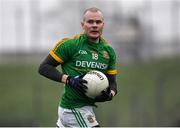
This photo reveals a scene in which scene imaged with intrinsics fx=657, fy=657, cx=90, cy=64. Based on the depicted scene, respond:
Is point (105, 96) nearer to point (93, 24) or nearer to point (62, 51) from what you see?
point (62, 51)

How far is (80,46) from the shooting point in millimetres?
7723

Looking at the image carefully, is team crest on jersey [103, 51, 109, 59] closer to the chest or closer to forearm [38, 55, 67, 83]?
the chest

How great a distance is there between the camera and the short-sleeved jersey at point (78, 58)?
770cm

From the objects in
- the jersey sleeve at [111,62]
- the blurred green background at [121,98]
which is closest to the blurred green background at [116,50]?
the blurred green background at [121,98]

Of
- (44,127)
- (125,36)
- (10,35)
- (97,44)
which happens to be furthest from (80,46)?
(125,36)

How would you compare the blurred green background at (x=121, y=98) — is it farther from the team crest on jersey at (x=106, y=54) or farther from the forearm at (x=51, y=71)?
the forearm at (x=51, y=71)

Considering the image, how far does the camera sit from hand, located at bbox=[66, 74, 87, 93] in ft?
24.4

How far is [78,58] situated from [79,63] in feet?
0.20

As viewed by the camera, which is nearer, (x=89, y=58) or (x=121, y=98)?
(x=89, y=58)

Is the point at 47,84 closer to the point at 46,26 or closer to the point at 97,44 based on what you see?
the point at 46,26

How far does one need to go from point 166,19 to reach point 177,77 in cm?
431

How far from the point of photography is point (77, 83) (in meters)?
7.43

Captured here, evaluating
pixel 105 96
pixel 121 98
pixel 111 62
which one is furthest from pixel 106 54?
pixel 121 98

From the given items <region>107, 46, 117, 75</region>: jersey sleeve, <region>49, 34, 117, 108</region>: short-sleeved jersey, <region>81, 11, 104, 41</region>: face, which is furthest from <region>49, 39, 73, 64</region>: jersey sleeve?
<region>107, 46, 117, 75</region>: jersey sleeve
